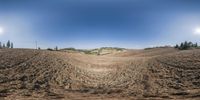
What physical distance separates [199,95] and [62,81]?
10101 mm

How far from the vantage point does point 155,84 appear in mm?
21422

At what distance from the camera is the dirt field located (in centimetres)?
1914

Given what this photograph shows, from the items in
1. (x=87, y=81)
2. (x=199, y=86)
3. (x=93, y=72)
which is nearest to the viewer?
(x=199, y=86)

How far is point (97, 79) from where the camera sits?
23500 millimetres

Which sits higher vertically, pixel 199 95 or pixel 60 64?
pixel 60 64

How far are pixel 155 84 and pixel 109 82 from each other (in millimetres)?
3566

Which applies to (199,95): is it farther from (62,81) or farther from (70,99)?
(62,81)

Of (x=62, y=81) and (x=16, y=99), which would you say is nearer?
(x=16, y=99)

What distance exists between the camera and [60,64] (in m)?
26.8

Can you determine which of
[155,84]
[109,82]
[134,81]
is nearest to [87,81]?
[109,82]

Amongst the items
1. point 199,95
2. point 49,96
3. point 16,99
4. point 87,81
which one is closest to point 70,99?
point 49,96

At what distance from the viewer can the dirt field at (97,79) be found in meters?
19.1

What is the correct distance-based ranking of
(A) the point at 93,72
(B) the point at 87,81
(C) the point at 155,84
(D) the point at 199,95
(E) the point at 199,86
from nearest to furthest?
1. (D) the point at 199,95
2. (E) the point at 199,86
3. (C) the point at 155,84
4. (B) the point at 87,81
5. (A) the point at 93,72

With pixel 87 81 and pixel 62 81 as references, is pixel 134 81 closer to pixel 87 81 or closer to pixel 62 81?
pixel 87 81
